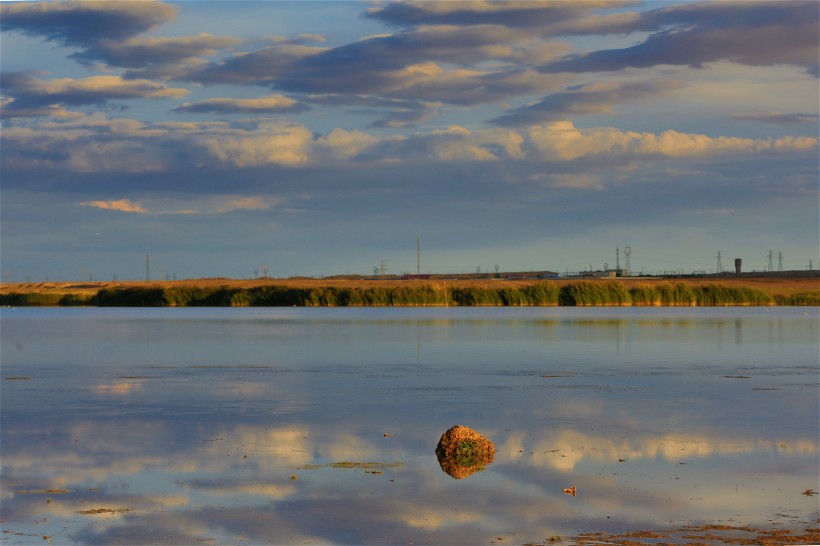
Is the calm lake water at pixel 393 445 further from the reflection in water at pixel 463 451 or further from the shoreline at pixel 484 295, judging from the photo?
the shoreline at pixel 484 295

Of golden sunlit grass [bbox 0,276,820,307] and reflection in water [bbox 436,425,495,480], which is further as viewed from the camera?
golden sunlit grass [bbox 0,276,820,307]

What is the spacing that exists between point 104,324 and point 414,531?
176 ft

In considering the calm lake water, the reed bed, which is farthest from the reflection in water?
the reed bed

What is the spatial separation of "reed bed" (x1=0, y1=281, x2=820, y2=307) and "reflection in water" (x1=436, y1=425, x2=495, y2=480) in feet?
233

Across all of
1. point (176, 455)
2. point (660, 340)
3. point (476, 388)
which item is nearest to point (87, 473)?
point (176, 455)

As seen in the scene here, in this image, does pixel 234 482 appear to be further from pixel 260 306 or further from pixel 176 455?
pixel 260 306

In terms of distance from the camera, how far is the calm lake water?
11555mm

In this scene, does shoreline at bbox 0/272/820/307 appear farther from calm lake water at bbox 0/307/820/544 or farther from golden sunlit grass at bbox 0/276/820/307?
calm lake water at bbox 0/307/820/544

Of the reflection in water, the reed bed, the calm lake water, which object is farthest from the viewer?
the reed bed

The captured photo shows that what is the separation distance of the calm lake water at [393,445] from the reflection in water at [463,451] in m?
0.27

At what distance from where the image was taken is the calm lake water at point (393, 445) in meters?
11.6

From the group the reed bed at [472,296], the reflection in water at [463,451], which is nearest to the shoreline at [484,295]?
the reed bed at [472,296]

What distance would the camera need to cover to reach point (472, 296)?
92312 mm

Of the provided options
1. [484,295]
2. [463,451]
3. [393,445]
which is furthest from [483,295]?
[463,451]
